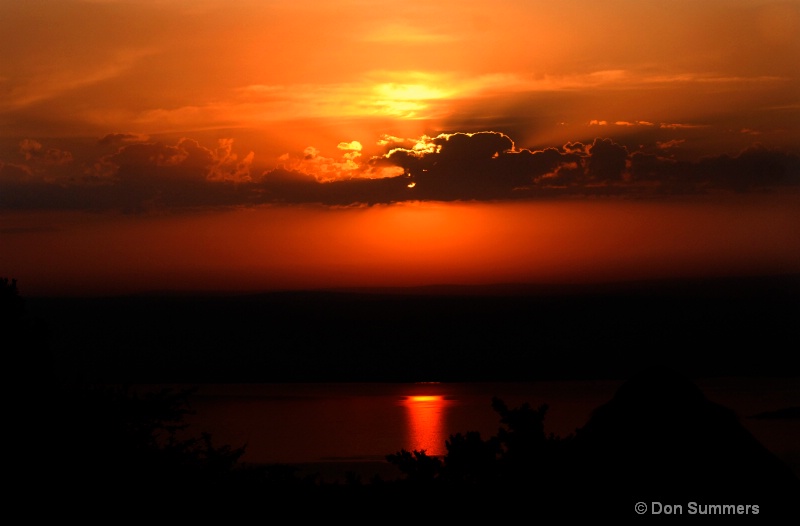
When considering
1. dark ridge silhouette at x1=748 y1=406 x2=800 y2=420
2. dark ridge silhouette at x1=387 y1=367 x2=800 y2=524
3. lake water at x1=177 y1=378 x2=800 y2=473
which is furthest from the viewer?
lake water at x1=177 y1=378 x2=800 y2=473

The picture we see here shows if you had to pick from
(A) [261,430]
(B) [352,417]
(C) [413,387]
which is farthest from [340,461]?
(C) [413,387]

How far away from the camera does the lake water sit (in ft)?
101

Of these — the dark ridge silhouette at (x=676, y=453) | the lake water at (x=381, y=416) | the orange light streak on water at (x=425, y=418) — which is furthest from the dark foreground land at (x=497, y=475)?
the orange light streak on water at (x=425, y=418)

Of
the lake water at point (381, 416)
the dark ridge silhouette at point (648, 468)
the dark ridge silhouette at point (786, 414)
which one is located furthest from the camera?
the lake water at point (381, 416)

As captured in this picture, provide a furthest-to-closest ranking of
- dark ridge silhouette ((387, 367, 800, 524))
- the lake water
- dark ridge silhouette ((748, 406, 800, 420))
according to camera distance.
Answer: the lake water < dark ridge silhouette ((748, 406, 800, 420)) < dark ridge silhouette ((387, 367, 800, 524))

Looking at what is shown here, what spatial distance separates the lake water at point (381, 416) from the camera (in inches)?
1209

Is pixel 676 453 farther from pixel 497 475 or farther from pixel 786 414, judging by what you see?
pixel 786 414

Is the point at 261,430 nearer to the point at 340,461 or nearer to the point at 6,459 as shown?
the point at 340,461

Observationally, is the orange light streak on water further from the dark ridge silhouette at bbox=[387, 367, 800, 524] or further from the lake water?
the dark ridge silhouette at bbox=[387, 367, 800, 524]

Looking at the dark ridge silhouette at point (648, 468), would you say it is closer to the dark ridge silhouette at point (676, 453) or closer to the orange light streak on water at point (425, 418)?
the dark ridge silhouette at point (676, 453)

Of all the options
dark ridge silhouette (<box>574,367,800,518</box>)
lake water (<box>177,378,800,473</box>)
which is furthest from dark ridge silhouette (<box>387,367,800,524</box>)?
Answer: lake water (<box>177,378,800,473</box>)

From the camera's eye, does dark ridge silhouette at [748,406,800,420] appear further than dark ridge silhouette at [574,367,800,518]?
Yes

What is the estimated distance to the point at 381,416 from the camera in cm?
4856

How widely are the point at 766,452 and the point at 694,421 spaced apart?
0.42 m
